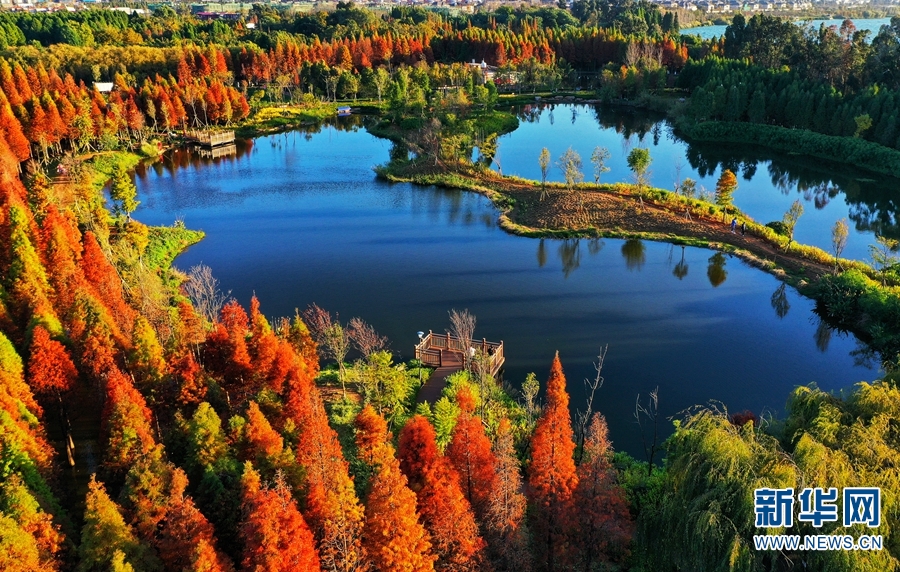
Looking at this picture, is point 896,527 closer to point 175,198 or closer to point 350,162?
point 175,198

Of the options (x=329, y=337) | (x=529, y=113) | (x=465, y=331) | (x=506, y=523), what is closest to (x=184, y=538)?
(x=506, y=523)

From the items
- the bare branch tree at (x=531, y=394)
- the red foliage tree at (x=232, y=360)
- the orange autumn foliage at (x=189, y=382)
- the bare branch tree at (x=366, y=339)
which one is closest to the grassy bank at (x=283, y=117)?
the bare branch tree at (x=366, y=339)

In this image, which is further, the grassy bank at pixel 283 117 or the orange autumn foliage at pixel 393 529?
the grassy bank at pixel 283 117

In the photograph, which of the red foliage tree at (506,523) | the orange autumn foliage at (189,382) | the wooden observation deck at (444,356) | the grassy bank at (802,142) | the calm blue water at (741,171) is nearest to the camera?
the red foliage tree at (506,523)

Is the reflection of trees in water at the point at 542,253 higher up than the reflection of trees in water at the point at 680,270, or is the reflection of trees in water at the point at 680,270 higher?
the reflection of trees in water at the point at 542,253

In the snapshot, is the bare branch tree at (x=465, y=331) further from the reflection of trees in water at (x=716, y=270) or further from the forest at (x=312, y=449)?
the reflection of trees in water at (x=716, y=270)

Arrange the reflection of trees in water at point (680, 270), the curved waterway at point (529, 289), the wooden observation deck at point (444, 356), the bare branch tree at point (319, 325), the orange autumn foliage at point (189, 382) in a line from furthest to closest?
the reflection of trees in water at point (680, 270), the curved waterway at point (529, 289), the bare branch tree at point (319, 325), the wooden observation deck at point (444, 356), the orange autumn foliage at point (189, 382)

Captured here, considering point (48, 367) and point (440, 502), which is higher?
point (48, 367)

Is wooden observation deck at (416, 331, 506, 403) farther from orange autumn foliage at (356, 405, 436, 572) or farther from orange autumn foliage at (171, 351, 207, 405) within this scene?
orange autumn foliage at (356, 405, 436, 572)

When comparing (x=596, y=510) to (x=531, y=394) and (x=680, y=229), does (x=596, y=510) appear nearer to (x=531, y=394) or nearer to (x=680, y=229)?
(x=531, y=394)
